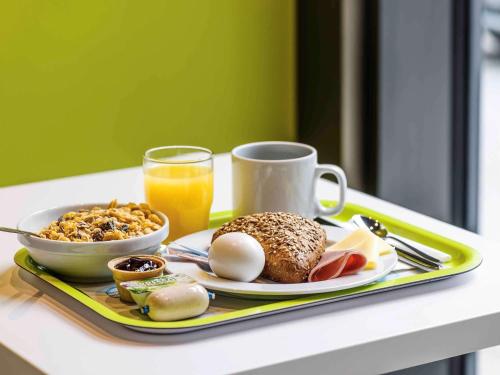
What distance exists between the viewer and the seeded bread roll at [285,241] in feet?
3.92

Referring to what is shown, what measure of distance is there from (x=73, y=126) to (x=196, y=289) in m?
1.72

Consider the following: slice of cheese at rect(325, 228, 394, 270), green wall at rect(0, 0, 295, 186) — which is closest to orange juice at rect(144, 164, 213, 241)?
slice of cheese at rect(325, 228, 394, 270)

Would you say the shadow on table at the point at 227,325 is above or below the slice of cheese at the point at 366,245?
below

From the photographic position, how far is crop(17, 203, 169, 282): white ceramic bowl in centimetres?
121

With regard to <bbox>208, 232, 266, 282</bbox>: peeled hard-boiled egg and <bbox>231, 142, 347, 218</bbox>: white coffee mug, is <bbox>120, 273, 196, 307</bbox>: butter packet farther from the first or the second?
<bbox>231, 142, 347, 218</bbox>: white coffee mug

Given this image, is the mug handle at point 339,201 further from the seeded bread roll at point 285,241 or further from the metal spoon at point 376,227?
the seeded bread roll at point 285,241

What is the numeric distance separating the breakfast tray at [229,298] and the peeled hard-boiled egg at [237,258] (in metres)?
0.03

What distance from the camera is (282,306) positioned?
112 cm

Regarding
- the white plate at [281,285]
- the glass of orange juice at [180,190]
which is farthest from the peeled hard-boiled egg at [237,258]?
the glass of orange juice at [180,190]

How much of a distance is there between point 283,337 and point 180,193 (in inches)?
16.5

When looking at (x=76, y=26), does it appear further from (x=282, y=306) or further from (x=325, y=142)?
(x=282, y=306)

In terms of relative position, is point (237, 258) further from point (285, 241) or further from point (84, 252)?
point (84, 252)

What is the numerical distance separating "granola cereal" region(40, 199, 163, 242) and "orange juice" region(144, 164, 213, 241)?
68 millimetres

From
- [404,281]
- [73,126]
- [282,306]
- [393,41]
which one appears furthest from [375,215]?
[73,126]
